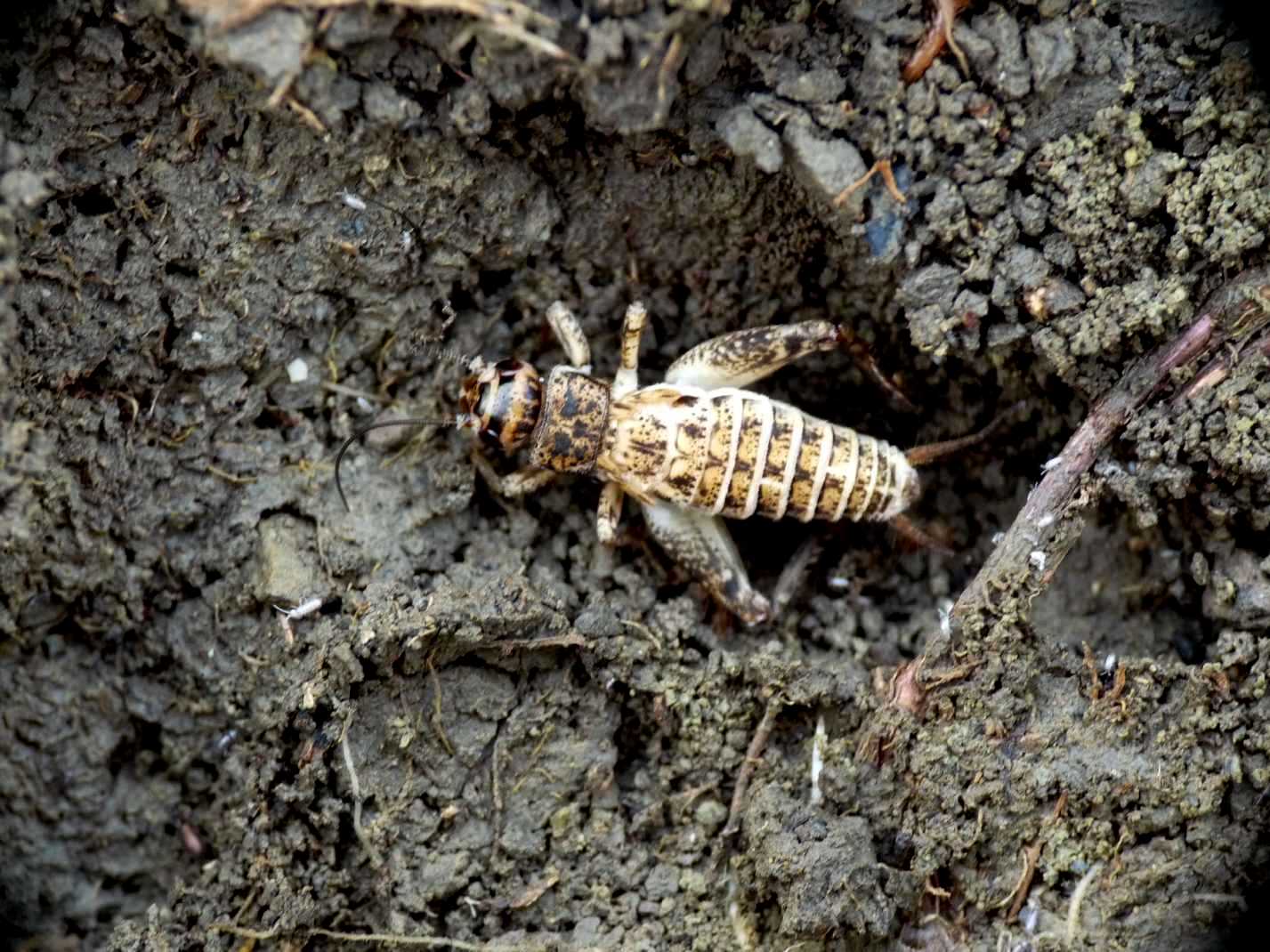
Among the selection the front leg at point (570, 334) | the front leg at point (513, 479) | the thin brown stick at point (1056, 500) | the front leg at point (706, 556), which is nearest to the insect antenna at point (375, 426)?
the front leg at point (513, 479)

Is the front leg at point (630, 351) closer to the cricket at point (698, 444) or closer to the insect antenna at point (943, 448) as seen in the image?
the cricket at point (698, 444)

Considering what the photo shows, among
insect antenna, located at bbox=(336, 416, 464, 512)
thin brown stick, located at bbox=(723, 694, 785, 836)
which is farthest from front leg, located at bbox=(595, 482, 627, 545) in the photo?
thin brown stick, located at bbox=(723, 694, 785, 836)

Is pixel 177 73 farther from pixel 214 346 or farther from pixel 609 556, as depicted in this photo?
pixel 609 556

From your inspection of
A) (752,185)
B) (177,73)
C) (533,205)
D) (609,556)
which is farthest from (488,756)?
(177,73)

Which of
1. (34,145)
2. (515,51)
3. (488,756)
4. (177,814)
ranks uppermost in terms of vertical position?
(515,51)

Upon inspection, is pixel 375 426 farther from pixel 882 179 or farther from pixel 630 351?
pixel 882 179
